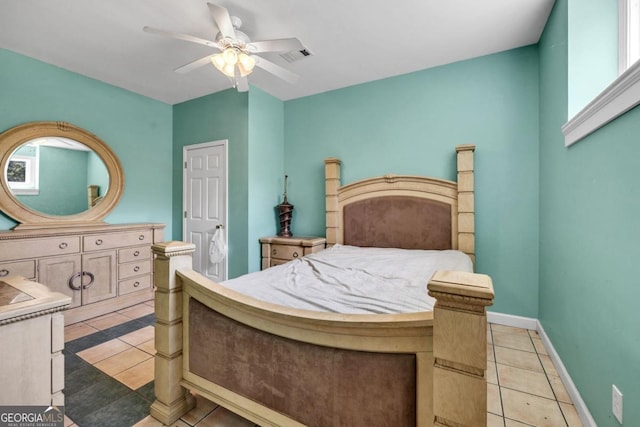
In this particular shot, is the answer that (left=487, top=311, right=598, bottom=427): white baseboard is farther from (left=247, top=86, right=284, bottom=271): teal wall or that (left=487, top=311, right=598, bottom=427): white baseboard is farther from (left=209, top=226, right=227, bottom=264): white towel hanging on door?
(left=209, top=226, right=227, bottom=264): white towel hanging on door

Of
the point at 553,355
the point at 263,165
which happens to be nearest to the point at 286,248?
the point at 263,165

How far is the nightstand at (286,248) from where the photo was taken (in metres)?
3.17

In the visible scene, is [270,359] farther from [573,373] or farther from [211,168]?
[211,168]

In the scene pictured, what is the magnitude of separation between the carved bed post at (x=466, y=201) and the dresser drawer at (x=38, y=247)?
395 cm

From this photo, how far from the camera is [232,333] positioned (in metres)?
1.31

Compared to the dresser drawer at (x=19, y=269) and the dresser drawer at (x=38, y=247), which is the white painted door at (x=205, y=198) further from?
the dresser drawer at (x=19, y=269)

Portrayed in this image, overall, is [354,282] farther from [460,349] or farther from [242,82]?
[242,82]

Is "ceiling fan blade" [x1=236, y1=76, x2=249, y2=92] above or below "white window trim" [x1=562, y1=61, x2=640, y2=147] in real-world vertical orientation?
above

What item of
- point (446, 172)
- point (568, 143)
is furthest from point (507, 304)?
point (568, 143)

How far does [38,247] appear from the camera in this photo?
2.57 meters

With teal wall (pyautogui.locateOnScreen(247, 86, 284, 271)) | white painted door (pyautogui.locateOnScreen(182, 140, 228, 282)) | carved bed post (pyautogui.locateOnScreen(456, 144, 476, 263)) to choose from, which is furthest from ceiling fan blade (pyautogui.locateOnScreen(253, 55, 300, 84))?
carved bed post (pyautogui.locateOnScreen(456, 144, 476, 263))

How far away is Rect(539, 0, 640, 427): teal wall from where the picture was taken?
1092 millimetres

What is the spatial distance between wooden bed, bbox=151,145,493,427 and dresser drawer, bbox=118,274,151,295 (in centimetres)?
215

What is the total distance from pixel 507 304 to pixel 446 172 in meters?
1.46
